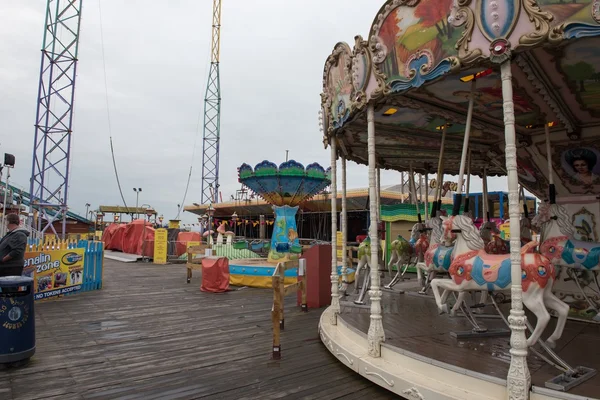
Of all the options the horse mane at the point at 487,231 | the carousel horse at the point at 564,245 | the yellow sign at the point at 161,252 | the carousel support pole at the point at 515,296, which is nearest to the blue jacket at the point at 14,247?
the carousel support pole at the point at 515,296

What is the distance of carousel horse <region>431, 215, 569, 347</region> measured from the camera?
3529mm

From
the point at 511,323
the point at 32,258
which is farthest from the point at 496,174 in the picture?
the point at 32,258

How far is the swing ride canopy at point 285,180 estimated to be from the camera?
15.3 m

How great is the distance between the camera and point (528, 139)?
6898mm

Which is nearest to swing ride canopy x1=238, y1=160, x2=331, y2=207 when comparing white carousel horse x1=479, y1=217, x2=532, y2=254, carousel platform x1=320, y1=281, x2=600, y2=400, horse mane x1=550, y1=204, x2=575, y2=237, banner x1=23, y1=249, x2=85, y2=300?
banner x1=23, y1=249, x2=85, y2=300

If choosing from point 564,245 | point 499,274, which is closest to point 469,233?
point 499,274

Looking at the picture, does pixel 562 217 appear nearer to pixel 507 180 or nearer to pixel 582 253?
pixel 582 253

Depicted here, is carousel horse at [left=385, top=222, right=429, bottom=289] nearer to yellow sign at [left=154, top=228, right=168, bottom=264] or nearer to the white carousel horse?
the white carousel horse

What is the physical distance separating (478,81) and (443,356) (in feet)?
10.8

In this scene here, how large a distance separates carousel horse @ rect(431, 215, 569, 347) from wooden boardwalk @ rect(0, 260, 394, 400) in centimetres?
144

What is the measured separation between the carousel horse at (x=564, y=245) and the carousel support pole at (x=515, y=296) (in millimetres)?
2232

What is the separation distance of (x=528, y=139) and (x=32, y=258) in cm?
1048

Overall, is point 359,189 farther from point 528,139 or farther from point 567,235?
point 567,235

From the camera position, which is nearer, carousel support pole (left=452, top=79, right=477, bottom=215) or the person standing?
carousel support pole (left=452, top=79, right=477, bottom=215)
